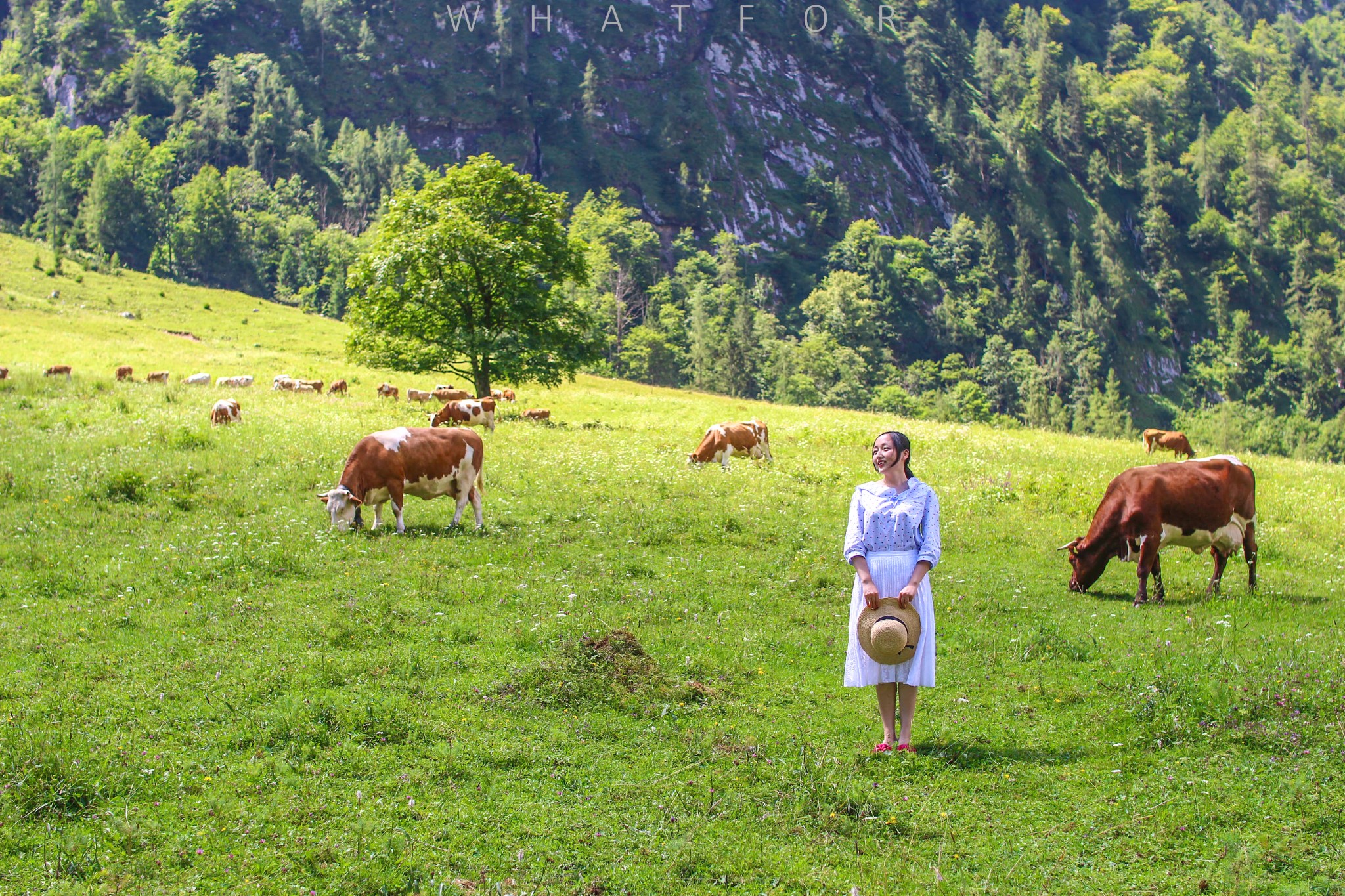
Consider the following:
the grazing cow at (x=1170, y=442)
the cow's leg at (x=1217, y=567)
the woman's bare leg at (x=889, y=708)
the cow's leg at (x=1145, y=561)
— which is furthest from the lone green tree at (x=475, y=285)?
the woman's bare leg at (x=889, y=708)

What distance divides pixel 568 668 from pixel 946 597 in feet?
23.3

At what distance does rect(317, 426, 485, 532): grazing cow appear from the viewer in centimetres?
1822

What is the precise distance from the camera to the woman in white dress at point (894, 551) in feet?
29.7

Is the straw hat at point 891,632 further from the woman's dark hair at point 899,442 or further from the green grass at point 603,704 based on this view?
the woman's dark hair at point 899,442

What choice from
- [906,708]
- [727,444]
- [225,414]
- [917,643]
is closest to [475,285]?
[225,414]

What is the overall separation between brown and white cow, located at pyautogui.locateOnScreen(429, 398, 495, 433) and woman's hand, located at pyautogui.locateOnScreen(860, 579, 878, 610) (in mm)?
24591

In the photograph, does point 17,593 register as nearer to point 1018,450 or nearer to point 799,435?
point 799,435

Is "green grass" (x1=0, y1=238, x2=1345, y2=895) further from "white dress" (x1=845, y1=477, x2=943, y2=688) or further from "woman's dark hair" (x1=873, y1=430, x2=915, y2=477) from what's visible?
"woman's dark hair" (x1=873, y1=430, x2=915, y2=477)

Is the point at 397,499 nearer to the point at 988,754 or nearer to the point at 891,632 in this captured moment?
the point at 891,632

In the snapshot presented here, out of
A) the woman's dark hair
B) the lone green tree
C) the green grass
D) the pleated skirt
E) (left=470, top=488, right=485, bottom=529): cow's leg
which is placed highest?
the lone green tree

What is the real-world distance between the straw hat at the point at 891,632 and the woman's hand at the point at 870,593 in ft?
0.19

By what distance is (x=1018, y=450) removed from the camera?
33.3m

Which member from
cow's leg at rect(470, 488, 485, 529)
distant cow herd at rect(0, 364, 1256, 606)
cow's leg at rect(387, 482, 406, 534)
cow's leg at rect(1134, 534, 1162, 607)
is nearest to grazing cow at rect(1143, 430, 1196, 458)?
distant cow herd at rect(0, 364, 1256, 606)

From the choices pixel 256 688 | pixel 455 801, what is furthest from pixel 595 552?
pixel 455 801
